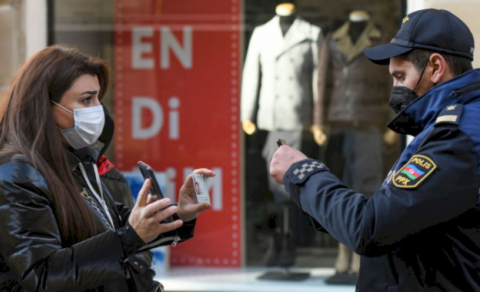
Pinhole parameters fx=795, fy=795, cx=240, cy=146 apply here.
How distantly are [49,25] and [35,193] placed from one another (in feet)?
12.7

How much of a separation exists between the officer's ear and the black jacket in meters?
1.01

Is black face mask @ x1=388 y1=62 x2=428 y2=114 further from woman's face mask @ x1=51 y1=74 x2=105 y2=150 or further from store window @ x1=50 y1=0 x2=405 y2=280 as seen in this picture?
store window @ x1=50 y1=0 x2=405 y2=280

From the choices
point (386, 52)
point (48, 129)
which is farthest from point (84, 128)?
point (386, 52)

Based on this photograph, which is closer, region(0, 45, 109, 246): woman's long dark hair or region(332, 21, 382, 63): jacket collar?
region(0, 45, 109, 246): woman's long dark hair

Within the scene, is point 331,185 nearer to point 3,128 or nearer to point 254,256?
point 3,128

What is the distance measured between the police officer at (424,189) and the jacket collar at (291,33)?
391 centimetres

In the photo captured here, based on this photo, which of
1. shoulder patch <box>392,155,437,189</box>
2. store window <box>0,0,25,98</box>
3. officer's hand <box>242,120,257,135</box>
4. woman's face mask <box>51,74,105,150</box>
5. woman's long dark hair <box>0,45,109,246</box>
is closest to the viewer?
shoulder patch <box>392,155,437,189</box>

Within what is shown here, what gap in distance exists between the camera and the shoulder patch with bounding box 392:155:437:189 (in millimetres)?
2027

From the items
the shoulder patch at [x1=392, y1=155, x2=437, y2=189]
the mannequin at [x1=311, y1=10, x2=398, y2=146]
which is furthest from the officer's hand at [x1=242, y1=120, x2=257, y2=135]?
the shoulder patch at [x1=392, y1=155, x2=437, y2=189]

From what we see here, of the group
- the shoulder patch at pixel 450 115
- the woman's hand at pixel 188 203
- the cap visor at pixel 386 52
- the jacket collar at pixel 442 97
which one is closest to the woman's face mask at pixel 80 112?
the woman's hand at pixel 188 203

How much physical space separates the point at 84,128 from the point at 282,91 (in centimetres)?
365

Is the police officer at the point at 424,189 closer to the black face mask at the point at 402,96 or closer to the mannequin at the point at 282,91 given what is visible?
the black face mask at the point at 402,96

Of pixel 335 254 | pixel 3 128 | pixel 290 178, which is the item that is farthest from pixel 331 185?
pixel 335 254

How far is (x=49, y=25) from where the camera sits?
20.0 ft
